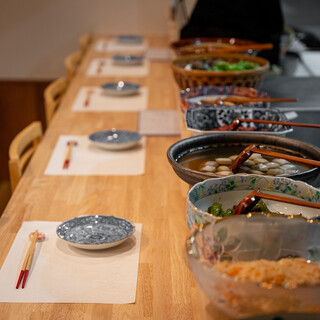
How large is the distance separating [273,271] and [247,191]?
370 millimetres

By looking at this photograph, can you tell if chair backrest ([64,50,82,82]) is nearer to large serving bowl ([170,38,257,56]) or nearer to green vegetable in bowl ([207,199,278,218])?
large serving bowl ([170,38,257,56])

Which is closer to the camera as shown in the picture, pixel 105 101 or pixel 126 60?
pixel 105 101

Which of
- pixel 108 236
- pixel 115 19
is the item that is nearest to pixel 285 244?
pixel 108 236

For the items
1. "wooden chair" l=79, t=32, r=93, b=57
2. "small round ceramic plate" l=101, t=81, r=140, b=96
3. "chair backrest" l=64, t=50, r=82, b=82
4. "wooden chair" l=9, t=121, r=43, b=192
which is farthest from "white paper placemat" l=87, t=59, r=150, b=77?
"wooden chair" l=9, t=121, r=43, b=192

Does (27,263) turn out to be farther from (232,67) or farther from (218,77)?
(232,67)

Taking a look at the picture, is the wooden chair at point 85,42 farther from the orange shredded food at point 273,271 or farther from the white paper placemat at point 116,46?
the orange shredded food at point 273,271

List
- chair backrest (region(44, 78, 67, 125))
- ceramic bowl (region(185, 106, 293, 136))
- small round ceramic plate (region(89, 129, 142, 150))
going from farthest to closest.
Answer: chair backrest (region(44, 78, 67, 125)) < small round ceramic plate (region(89, 129, 142, 150)) < ceramic bowl (region(185, 106, 293, 136))

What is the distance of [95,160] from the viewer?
2.11 m

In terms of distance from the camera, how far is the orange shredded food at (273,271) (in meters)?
0.82

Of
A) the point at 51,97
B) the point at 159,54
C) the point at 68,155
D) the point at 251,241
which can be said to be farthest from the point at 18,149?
the point at 159,54

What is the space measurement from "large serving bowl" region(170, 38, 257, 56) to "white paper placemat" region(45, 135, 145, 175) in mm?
613

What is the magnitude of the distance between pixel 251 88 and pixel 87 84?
5.51 ft

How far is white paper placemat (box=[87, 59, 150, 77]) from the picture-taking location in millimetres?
3834

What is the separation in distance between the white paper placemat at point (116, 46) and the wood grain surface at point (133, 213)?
2.26m
